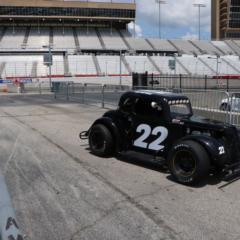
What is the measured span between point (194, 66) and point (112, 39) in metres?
18.6

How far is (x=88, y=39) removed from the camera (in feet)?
284

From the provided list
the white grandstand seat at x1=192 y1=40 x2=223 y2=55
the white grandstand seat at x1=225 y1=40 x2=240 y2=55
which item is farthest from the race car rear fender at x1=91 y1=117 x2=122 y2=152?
the white grandstand seat at x1=225 y1=40 x2=240 y2=55

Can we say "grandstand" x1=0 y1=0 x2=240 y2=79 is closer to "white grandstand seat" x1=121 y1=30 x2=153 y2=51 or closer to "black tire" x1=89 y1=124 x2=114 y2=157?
"white grandstand seat" x1=121 y1=30 x2=153 y2=51

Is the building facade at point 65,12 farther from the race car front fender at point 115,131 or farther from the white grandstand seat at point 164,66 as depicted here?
the race car front fender at point 115,131

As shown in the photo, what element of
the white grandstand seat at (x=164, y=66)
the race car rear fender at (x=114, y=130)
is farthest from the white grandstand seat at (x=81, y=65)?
the race car rear fender at (x=114, y=130)

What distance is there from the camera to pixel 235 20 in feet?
412

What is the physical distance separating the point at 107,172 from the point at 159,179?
3.47ft

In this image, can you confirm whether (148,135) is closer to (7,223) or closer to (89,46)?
(7,223)

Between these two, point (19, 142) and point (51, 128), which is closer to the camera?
point (19, 142)

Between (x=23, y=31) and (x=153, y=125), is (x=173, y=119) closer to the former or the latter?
(x=153, y=125)

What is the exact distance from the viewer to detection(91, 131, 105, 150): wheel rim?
9562mm

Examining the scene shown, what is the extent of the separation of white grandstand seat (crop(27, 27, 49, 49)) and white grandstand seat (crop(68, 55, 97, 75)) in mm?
9591

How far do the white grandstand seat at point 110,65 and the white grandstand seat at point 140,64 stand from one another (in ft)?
5.93

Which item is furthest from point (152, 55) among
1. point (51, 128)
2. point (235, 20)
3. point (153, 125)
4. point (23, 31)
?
point (153, 125)
